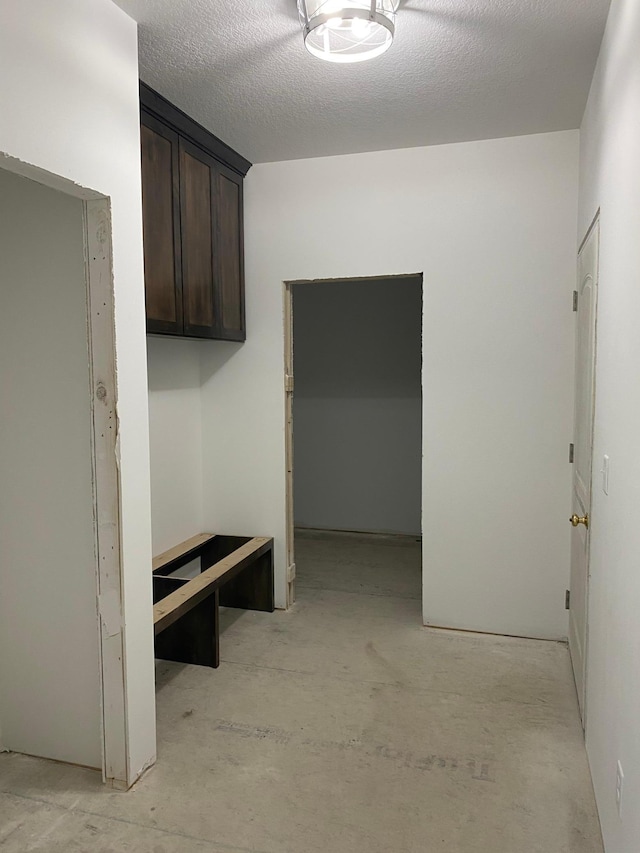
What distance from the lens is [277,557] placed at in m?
4.01

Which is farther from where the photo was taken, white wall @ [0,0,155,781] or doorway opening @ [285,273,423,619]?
doorway opening @ [285,273,423,619]

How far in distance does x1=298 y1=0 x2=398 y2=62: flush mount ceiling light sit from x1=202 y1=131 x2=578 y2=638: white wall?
4.49 feet

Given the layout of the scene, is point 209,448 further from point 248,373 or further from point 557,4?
point 557,4

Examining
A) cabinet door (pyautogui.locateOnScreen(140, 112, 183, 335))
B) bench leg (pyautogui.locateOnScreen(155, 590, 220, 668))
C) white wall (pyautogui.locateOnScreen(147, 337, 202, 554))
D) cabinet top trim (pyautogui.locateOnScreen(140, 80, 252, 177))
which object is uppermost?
cabinet top trim (pyautogui.locateOnScreen(140, 80, 252, 177))

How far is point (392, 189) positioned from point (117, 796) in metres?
3.21

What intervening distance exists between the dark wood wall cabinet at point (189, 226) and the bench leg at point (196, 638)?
1410 millimetres

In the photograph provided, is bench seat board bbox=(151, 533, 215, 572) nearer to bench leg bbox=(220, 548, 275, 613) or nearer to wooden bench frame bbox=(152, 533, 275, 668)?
wooden bench frame bbox=(152, 533, 275, 668)

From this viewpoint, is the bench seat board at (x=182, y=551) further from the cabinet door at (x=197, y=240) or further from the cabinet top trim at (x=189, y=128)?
the cabinet top trim at (x=189, y=128)

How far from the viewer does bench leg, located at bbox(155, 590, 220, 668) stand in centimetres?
324

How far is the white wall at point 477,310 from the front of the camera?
343 cm

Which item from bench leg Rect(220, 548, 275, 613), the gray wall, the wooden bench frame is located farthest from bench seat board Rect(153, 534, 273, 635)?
the gray wall

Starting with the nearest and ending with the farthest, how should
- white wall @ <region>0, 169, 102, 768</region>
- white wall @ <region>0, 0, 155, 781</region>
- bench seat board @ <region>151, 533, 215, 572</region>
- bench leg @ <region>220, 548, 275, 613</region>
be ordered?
white wall @ <region>0, 0, 155, 781</region> < white wall @ <region>0, 169, 102, 768</region> < bench seat board @ <region>151, 533, 215, 572</region> < bench leg @ <region>220, 548, 275, 613</region>

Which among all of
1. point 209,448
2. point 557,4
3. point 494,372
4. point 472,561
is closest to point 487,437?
point 494,372

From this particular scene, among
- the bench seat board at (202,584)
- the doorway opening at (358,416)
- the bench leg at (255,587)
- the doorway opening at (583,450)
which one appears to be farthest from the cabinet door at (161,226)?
the doorway opening at (358,416)
